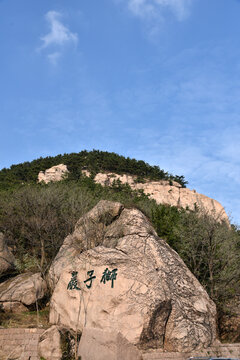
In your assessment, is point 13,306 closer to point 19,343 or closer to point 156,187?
point 19,343

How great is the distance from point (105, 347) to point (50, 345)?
211 centimetres

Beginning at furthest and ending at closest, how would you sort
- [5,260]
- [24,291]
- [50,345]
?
[5,260], [24,291], [50,345]

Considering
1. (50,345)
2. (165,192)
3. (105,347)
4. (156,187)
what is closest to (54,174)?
(156,187)

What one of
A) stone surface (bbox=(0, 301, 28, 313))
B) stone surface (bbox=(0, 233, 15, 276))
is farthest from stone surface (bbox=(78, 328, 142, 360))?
stone surface (bbox=(0, 233, 15, 276))

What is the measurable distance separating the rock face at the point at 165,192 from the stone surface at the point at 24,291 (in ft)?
93.6

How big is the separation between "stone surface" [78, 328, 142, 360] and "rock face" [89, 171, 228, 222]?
33.1 metres

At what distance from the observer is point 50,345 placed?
10.5m

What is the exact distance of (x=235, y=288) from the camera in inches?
612

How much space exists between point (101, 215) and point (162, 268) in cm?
512

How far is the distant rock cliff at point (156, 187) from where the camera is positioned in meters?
43.4

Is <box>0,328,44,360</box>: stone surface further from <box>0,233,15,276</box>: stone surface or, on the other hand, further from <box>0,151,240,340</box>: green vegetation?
<box>0,233,15,276</box>: stone surface

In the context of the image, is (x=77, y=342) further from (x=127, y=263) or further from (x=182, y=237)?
(x=182, y=237)

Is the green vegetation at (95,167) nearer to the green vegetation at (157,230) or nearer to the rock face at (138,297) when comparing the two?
the green vegetation at (157,230)

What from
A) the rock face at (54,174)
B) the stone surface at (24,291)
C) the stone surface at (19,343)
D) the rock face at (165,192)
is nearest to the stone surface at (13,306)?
the stone surface at (24,291)
